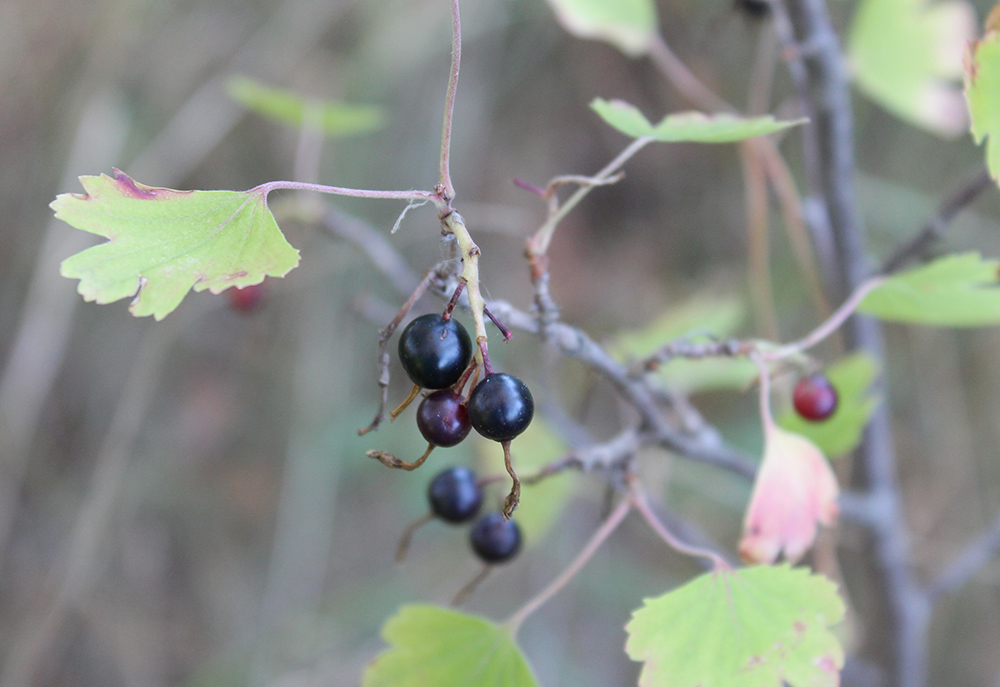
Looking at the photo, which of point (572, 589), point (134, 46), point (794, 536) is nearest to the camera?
point (794, 536)

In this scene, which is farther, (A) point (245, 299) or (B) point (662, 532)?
(A) point (245, 299)

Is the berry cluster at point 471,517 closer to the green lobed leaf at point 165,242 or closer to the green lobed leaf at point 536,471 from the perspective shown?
the green lobed leaf at point 536,471

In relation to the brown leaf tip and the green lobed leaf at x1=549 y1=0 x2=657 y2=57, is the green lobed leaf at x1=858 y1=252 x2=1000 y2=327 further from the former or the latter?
the brown leaf tip

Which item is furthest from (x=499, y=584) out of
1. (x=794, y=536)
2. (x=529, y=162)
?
(x=794, y=536)

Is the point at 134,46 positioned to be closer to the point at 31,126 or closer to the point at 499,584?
the point at 31,126

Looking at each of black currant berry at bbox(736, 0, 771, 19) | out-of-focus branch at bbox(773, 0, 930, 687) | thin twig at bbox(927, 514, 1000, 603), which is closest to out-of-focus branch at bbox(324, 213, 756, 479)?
out-of-focus branch at bbox(773, 0, 930, 687)

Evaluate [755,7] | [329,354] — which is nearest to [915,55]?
[755,7]

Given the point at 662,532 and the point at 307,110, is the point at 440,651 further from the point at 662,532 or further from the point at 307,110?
the point at 307,110
